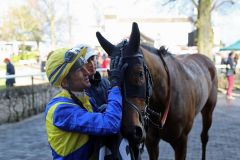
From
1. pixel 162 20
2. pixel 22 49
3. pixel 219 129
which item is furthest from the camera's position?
pixel 162 20

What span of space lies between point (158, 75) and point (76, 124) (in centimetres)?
111

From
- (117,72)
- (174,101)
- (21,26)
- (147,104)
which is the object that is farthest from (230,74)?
(21,26)

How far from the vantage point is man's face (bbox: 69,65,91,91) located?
6.82 feet

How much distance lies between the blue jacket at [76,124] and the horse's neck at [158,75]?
0.77 meters

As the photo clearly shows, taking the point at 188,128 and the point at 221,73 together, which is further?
the point at 221,73

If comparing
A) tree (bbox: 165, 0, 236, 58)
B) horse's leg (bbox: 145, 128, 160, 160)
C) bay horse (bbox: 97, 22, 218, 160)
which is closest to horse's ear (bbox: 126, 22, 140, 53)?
bay horse (bbox: 97, 22, 218, 160)

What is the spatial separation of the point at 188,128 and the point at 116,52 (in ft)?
5.57

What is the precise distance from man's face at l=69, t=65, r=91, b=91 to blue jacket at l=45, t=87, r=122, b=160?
6 centimetres

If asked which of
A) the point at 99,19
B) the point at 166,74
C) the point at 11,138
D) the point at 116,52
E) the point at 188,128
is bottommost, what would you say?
the point at 11,138

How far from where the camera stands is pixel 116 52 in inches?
89.0

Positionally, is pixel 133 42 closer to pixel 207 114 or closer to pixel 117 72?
pixel 117 72

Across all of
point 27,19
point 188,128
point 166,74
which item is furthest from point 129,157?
point 27,19

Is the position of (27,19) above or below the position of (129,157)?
above

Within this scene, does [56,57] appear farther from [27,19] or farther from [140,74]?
[27,19]
